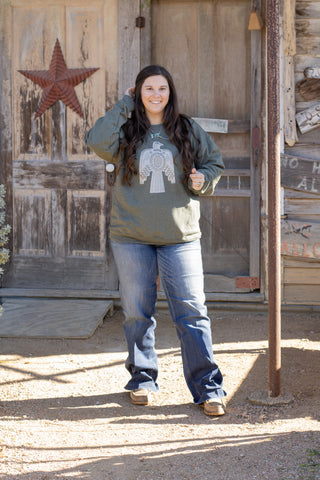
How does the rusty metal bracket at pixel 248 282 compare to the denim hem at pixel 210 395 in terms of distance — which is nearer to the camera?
the denim hem at pixel 210 395

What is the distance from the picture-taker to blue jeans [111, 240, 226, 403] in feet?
11.4

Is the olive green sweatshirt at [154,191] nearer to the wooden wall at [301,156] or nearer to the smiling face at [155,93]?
the smiling face at [155,93]

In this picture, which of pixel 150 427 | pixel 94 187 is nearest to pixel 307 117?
pixel 94 187

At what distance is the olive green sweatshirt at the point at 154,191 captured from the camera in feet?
11.3

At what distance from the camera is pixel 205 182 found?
344 cm

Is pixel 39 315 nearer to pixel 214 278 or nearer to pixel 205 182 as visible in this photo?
pixel 214 278

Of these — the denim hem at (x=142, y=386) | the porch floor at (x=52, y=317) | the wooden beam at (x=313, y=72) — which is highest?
the wooden beam at (x=313, y=72)

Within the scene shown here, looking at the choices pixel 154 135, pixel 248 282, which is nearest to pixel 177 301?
pixel 154 135

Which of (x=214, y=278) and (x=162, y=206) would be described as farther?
(x=214, y=278)

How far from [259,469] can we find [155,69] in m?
2.17

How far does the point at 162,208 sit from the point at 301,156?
8.53 feet

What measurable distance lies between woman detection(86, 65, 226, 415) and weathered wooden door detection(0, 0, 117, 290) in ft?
7.86

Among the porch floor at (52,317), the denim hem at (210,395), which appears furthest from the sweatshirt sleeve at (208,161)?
the porch floor at (52,317)

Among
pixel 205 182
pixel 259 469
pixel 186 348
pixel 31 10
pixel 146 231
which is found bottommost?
pixel 259 469
